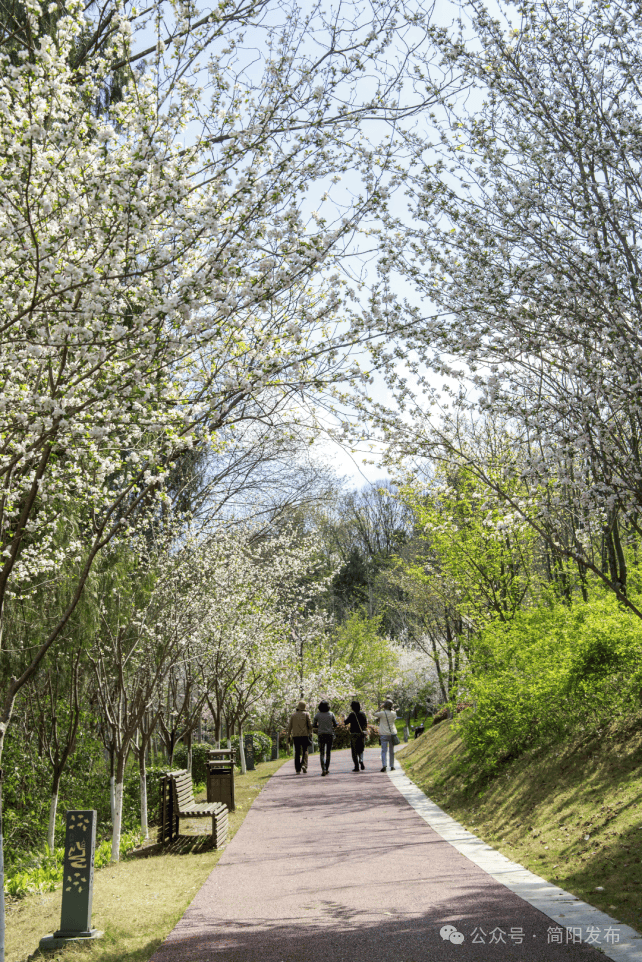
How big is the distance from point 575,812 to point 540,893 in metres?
2.14

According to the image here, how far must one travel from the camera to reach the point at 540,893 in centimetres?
563

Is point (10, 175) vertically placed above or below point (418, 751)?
above

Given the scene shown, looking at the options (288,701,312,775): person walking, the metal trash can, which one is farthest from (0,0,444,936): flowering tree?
(288,701,312,775): person walking

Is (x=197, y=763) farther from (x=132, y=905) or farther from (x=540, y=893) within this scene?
(x=540, y=893)

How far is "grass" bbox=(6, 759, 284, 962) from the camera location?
17.0 ft

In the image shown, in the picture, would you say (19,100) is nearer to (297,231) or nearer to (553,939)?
(297,231)

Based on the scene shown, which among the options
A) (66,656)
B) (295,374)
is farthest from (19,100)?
(66,656)

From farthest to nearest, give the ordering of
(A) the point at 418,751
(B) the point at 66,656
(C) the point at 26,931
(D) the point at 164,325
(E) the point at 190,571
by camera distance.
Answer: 1. (A) the point at 418,751
2. (E) the point at 190,571
3. (B) the point at 66,656
4. (C) the point at 26,931
5. (D) the point at 164,325

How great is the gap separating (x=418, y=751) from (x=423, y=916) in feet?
44.7

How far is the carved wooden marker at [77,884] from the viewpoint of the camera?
5344 millimetres

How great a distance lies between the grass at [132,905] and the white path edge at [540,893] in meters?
2.56

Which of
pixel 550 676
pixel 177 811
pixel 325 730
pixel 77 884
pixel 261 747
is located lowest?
pixel 77 884

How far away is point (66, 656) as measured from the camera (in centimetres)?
991

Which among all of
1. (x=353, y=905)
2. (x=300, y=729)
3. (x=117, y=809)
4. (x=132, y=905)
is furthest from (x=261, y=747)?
(x=353, y=905)
